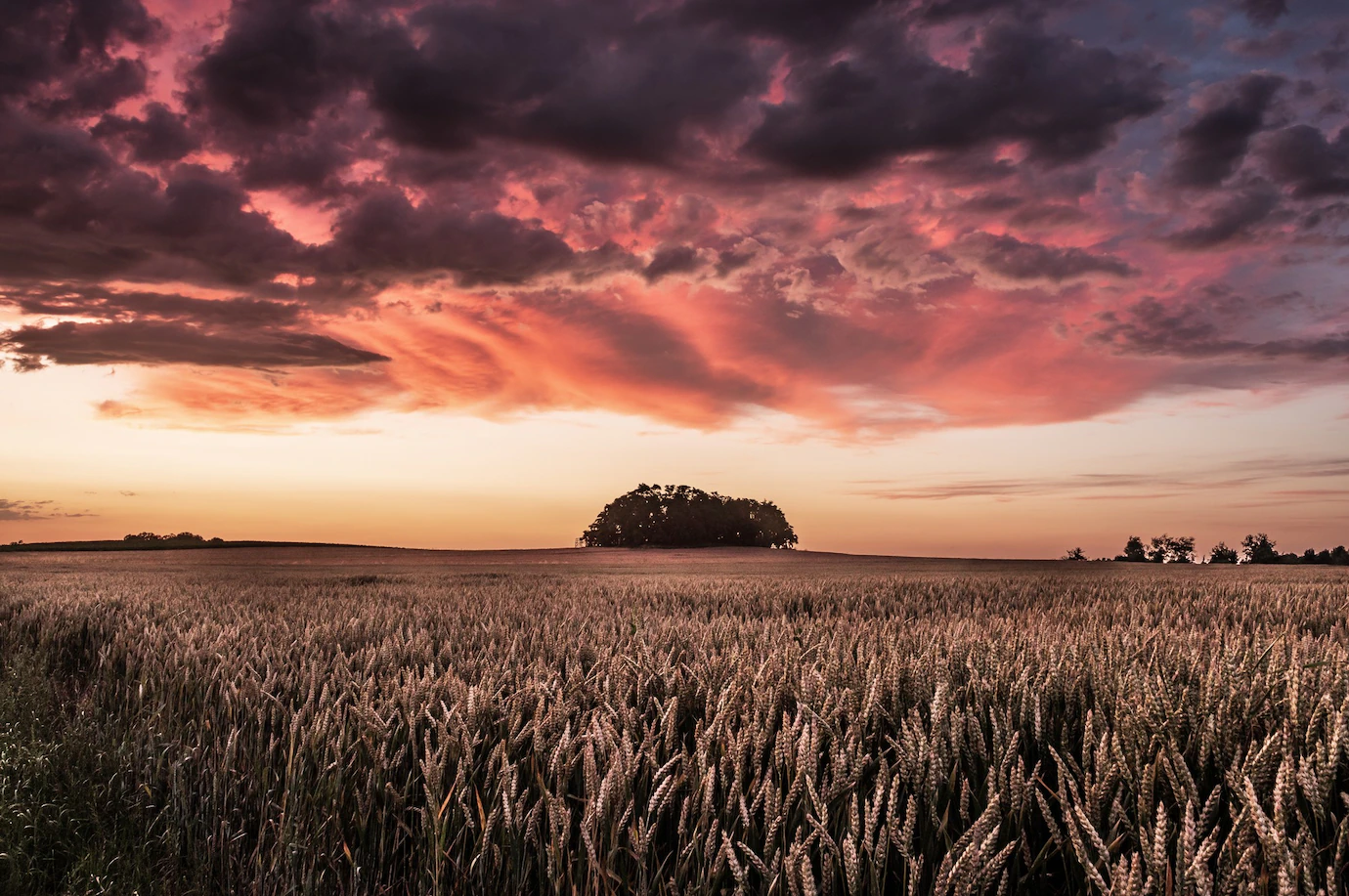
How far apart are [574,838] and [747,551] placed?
171 feet

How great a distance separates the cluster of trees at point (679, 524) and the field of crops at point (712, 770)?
6303 cm

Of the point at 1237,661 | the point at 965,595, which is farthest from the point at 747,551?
the point at 1237,661

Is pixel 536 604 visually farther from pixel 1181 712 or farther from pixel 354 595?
pixel 1181 712

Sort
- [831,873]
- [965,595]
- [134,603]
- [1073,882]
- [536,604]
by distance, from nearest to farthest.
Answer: [831,873], [1073,882], [536,604], [134,603], [965,595]

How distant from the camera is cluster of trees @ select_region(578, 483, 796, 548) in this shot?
225ft

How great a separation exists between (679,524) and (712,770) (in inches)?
2650

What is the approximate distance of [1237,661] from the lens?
3367mm

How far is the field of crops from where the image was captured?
1648mm

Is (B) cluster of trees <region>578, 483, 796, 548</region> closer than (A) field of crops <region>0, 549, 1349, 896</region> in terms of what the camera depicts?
No

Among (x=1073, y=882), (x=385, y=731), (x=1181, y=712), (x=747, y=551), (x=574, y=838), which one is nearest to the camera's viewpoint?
(x=1073, y=882)

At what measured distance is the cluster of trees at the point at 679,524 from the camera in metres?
68.7

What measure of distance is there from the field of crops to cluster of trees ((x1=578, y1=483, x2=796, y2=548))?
6303 cm

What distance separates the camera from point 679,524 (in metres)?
68.9

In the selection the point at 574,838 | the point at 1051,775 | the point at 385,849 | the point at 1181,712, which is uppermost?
the point at 1181,712
